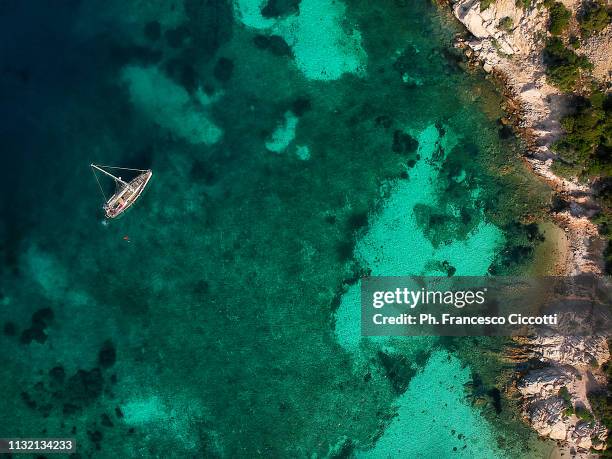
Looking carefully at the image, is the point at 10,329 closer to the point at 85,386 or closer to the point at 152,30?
the point at 85,386

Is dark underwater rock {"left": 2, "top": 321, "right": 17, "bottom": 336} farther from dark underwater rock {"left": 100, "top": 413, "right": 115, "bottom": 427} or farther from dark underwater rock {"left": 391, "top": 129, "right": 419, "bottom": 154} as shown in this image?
dark underwater rock {"left": 391, "top": 129, "right": 419, "bottom": 154}

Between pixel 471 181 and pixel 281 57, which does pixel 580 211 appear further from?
pixel 281 57

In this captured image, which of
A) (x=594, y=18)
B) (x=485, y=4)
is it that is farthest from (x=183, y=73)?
(x=594, y=18)

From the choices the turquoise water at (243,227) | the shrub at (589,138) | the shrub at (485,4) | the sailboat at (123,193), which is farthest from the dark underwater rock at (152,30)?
the shrub at (589,138)

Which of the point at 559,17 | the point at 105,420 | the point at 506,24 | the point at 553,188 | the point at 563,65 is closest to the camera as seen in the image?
the point at 559,17

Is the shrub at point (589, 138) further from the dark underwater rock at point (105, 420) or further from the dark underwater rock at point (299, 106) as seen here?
the dark underwater rock at point (105, 420)

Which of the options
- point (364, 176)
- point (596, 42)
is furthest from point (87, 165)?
point (596, 42)
